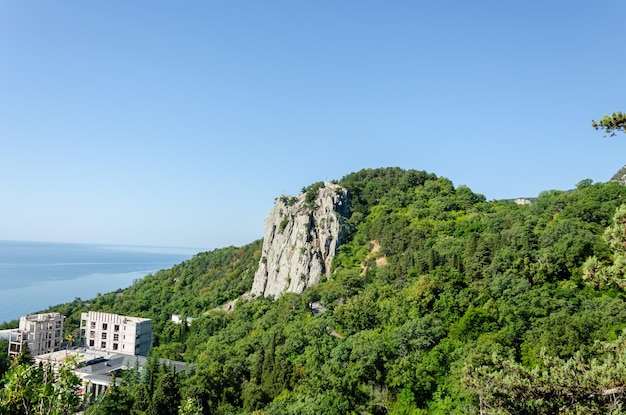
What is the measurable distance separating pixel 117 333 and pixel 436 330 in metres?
30.8

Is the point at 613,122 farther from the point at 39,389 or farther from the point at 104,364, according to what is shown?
the point at 104,364

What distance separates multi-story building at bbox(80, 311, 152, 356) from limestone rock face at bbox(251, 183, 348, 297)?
13030mm

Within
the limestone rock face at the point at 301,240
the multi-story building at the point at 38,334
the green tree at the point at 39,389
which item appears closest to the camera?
the green tree at the point at 39,389

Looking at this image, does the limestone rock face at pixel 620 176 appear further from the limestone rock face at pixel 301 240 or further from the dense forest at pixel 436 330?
the limestone rock face at pixel 301 240

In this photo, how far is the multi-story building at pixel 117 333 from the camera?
4147 cm

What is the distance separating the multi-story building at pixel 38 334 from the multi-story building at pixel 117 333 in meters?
2.29

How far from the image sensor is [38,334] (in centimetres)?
3941

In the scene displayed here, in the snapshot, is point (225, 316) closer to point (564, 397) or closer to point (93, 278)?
point (564, 397)

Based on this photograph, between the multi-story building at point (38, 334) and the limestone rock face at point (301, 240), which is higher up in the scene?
the limestone rock face at point (301, 240)

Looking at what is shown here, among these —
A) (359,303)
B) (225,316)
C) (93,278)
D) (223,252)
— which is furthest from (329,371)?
(93,278)

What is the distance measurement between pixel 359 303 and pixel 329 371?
9942 mm

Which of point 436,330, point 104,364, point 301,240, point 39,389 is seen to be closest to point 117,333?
point 104,364

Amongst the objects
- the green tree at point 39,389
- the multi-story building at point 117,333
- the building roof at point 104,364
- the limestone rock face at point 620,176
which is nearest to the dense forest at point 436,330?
the green tree at point 39,389

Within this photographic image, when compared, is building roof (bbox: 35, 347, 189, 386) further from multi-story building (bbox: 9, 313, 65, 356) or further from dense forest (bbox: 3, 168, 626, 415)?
multi-story building (bbox: 9, 313, 65, 356)
